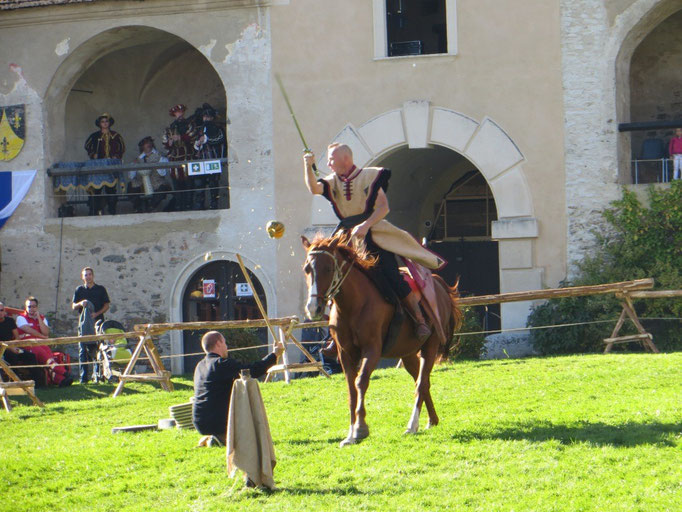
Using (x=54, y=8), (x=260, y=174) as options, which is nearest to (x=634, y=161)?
(x=260, y=174)

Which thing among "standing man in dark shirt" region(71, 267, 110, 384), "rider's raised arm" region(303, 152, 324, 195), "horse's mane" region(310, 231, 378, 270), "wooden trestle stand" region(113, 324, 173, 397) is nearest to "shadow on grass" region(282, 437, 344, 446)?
"horse's mane" region(310, 231, 378, 270)

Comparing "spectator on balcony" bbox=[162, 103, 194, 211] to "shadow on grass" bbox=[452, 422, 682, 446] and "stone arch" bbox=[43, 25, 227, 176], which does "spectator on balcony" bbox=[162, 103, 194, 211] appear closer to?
"stone arch" bbox=[43, 25, 227, 176]

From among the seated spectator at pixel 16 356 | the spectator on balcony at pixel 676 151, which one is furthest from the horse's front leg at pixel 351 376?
the spectator on balcony at pixel 676 151

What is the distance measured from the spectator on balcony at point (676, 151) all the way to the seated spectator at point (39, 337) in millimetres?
11165

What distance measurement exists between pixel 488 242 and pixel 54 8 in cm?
1063

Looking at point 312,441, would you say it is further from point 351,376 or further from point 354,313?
point 354,313

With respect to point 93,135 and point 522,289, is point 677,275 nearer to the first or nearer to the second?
point 522,289

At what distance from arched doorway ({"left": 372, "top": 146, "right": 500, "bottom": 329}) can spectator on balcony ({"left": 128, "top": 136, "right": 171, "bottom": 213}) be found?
195 inches

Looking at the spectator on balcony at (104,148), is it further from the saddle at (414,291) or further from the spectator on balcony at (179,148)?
the saddle at (414,291)

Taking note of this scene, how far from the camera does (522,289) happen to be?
19.9 meters

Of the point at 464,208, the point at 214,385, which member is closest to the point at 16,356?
the point at 214,385

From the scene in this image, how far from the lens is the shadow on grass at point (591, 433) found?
30.5 feet

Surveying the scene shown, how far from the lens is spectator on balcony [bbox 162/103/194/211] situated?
893 inches

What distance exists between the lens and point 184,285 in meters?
21.9
